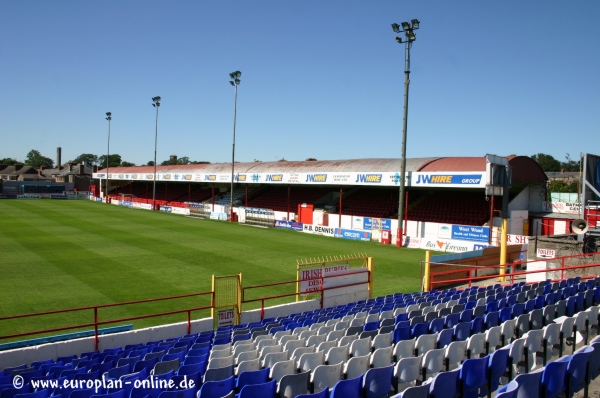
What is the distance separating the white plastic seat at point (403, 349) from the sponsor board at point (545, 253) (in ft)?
51.5

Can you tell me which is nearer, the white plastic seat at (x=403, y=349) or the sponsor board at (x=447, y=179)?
the white plastic seat at (x=403, y=349)

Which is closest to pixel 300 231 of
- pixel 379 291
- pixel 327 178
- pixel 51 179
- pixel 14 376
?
pixel 327 178

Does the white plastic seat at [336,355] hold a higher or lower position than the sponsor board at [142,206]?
higher

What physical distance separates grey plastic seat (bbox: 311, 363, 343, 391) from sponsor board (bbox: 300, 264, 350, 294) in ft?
27.7

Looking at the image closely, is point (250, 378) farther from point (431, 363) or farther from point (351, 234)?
point (351, 234)

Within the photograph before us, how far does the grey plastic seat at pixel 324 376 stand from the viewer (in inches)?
238

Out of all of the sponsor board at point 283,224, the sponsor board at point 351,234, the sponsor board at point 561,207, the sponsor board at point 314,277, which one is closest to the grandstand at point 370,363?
the sponsor board at point 314,277

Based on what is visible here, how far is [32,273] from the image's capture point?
21094 millimetres

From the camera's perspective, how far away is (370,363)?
6.84m

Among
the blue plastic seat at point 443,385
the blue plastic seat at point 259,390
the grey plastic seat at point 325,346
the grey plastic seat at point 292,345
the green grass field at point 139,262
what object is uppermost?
the blue plastic seat at point 443,385

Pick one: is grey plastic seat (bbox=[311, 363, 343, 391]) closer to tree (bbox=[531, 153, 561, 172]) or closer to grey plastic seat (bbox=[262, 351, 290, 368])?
grey plastic seat (bbox=[262, 351, 290, 368])

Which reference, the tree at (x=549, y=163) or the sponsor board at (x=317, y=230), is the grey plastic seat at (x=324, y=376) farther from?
the tree at (x=549, y=163)

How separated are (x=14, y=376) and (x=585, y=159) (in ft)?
67.5

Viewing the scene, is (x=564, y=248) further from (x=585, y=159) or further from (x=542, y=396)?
(x=542, y=396)
